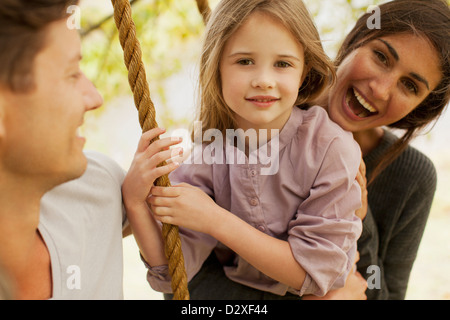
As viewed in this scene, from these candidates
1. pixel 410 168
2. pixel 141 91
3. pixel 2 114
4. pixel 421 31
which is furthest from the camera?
pixel 410 168

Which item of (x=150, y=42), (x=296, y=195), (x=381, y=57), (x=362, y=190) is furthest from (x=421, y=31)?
(x=150, y=42)

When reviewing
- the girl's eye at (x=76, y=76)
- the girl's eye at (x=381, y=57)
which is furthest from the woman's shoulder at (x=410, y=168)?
the girl's eye at (x=76, y=76)

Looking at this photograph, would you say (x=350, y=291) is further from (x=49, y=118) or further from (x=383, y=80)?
(x=49, y=118)

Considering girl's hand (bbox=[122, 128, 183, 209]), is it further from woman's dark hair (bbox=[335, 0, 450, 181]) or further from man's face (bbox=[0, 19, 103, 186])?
woman's dark hair (bbox=[335, 0, 450, 181])

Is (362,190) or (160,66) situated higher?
(160,66)

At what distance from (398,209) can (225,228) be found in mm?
857

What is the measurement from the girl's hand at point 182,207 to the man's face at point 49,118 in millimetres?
233

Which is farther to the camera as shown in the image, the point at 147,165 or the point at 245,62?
the point at 245,62

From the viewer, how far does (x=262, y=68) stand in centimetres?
99

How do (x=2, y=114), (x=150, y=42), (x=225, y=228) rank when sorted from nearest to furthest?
(x=2, y=114)
(x=225, y=228)
(x=150, y=42)

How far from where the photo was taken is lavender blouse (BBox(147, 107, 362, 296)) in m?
1.03

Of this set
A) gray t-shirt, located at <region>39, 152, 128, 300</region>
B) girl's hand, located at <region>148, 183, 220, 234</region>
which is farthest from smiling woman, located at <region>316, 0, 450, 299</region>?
gray t-shirt, located at <region>39, 152, 128, 300</region>

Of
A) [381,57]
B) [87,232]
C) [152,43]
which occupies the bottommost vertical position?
[87,232]

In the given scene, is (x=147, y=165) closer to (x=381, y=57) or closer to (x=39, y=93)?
(x=39, y=93)
